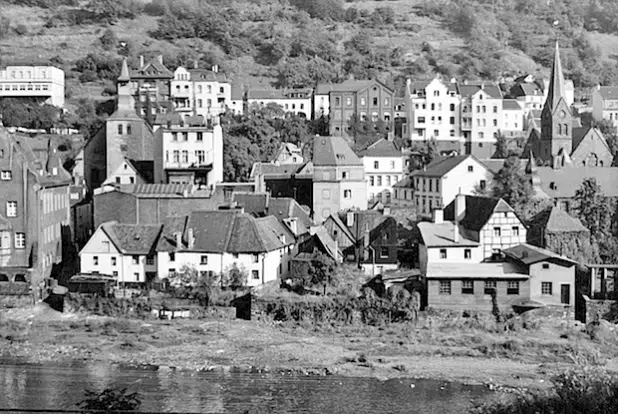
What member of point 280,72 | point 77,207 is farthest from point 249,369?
point 280,72

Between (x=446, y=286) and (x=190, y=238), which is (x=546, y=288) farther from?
(x=190, y=238)

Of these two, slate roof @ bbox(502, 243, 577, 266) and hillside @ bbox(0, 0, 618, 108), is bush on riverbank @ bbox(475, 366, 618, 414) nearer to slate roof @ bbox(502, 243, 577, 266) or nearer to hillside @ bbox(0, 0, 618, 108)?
slate roof @ bbox(502, 243, 577, 266)

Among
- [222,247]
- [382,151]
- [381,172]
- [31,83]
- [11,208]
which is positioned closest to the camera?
[222,247]

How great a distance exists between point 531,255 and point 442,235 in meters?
3.46

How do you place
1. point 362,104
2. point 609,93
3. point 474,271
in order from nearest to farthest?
point 474,271 → point 362,104 → point 609,93

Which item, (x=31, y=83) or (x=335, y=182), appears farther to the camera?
(x=31, y=83)

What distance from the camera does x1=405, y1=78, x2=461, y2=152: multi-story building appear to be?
196 feet

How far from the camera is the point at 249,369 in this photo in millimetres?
27406

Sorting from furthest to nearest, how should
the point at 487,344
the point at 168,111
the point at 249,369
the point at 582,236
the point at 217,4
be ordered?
the point at 217,4 < the point at 168,111 < the point at 582,236 < the point at 487,344 < the point at 249,369

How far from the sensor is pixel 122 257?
116ft

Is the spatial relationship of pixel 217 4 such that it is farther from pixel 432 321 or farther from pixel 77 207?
pixel 432 321

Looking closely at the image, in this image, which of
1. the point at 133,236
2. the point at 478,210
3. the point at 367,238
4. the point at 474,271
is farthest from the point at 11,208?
the point at 478,210

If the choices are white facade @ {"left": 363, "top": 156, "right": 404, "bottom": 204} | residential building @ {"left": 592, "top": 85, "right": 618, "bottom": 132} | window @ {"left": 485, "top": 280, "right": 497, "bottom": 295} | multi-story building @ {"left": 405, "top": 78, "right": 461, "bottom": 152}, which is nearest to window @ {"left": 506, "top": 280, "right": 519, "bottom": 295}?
window @ {"left": 485, "top": 280, "right": 497, "bottom": 295}

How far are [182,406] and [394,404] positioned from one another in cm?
536
